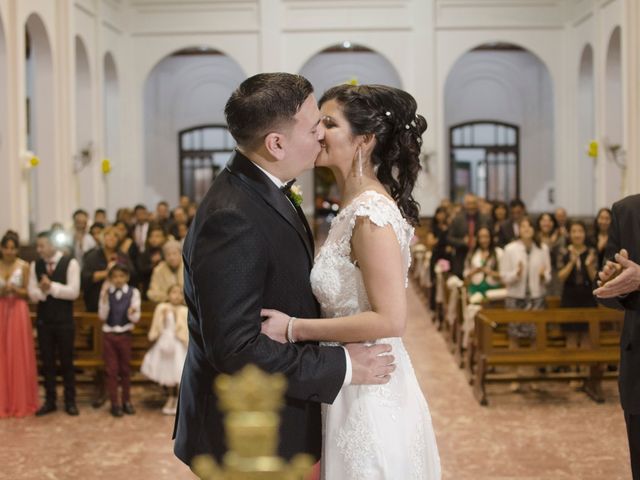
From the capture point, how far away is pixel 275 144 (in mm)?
2508

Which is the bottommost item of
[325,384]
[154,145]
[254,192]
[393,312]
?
[325,384]

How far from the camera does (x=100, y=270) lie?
946cm

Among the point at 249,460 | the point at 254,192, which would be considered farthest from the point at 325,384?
the point at 249,460

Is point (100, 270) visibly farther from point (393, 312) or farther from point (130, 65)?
point (130, 65)

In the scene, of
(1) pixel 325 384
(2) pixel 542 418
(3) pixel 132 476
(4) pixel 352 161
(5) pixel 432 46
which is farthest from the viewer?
(5) pixel 432 46

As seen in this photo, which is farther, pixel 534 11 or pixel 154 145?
pixel 154 145

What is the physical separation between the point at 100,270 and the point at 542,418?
464 centimetres

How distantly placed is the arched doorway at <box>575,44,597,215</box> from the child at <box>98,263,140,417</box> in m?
14.5

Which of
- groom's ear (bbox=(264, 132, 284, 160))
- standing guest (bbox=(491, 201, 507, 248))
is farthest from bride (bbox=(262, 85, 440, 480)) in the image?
standing guest (bbox=(491, 201, 507, 248))

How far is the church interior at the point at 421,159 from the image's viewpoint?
762 centimetres

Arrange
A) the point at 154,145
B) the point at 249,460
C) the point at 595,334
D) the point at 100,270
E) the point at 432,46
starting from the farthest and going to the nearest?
the point at 154,145 → the point at 432,46 → the point at 100,270 → the point at 595,334 → the point at 249,460

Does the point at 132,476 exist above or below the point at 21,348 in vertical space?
below

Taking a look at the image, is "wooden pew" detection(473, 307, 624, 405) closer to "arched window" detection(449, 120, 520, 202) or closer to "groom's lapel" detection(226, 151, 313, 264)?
"groom's lapel" detection(226, 151, 313, 264)

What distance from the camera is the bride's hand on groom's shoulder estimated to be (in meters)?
2.51
